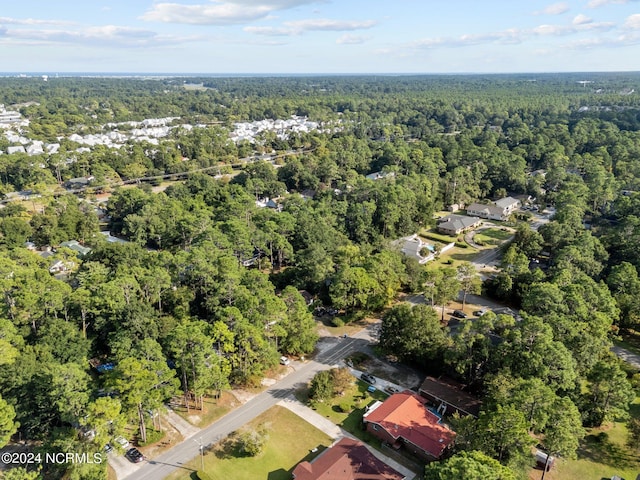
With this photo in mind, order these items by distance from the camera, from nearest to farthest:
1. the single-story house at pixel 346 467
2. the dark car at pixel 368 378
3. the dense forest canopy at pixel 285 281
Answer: the single-story house at pixel 346 467, the dense forest canopy at pixel 285 281, the dark car at pixel 368 378

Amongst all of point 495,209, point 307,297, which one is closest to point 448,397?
point 307,297

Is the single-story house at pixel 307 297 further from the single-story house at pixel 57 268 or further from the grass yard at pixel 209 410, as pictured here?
the single-story house at pixel 57 268

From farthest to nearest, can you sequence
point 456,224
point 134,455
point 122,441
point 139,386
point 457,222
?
point 457,222, point 456,224, point 122,441, point 134,455, point 139,386

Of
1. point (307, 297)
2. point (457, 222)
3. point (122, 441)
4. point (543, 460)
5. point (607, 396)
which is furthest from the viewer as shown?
point (457, 222)

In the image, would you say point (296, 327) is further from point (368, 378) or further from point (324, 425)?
point (324, 425)

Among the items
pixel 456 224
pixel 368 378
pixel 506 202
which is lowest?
pixel 368 378

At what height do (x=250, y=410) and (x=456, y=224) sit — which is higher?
(x=456, y=224)

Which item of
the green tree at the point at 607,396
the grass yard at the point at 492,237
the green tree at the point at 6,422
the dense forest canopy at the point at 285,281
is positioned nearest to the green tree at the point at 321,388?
the dense forest canopy at the point at 285,281
